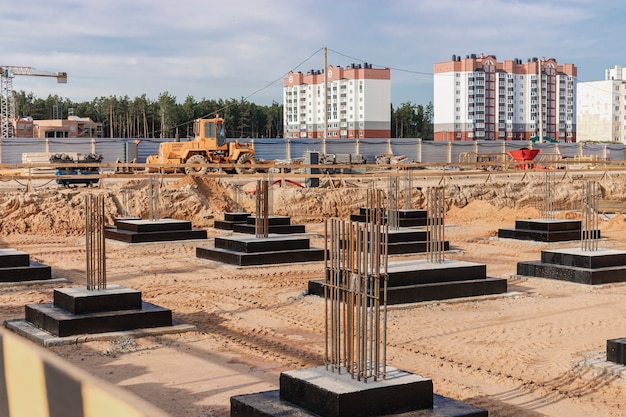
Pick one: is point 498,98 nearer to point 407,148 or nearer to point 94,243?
point 407,148

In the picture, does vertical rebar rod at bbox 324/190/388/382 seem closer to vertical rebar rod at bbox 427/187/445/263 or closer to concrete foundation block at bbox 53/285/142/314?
concrete foundation block at bbox 53/285/142/314

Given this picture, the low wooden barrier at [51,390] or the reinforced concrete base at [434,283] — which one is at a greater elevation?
the low wooden barrier at [51,390]

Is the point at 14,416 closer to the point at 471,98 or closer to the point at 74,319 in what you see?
the point at 74,319

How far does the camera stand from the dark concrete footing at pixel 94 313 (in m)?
9.47

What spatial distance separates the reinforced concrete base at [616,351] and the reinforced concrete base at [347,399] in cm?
272

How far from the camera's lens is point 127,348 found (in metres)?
9.01

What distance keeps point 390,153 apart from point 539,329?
140ft

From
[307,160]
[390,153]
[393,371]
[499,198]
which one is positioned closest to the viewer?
[393,371]

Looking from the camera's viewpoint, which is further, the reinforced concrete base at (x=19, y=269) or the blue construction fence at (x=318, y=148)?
the blue construction fence at (x=318, y=148)

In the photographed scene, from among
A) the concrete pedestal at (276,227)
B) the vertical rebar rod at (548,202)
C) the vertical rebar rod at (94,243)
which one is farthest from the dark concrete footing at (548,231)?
the vertical rebar rod at (94,243)

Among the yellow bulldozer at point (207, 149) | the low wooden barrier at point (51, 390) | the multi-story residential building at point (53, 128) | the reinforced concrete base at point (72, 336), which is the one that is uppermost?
the multi-story residential building at point (53, 128)

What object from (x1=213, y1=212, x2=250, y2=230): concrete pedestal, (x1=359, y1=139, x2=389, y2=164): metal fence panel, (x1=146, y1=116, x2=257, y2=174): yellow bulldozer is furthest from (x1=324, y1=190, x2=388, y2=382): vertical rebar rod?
(x1=359, y1=139, x2=389, y2=164): metal fence panel

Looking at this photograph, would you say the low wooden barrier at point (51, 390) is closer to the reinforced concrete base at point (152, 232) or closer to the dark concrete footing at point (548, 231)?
the reinforced concrete base at point (152, 232)

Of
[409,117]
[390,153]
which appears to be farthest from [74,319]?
[409,117]
